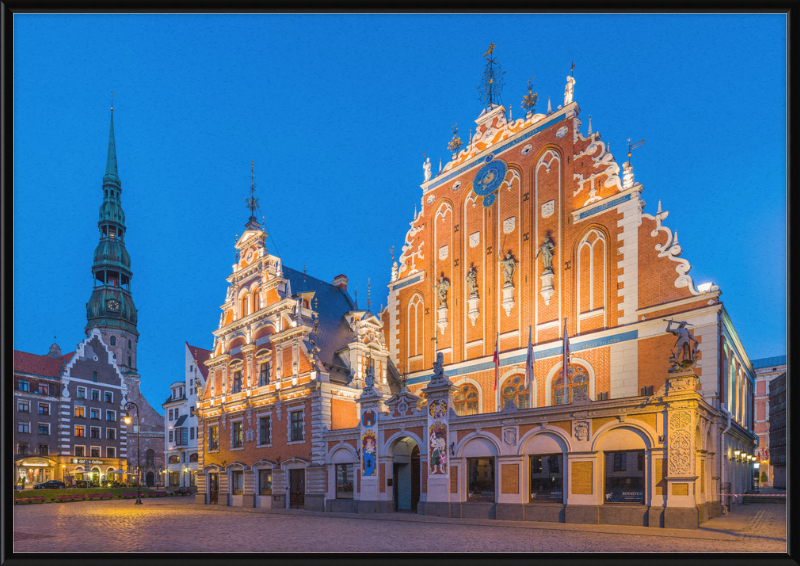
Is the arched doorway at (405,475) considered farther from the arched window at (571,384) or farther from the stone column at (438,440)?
the arched window at (571,384)

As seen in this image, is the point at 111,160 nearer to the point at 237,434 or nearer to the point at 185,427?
the point at 185,427

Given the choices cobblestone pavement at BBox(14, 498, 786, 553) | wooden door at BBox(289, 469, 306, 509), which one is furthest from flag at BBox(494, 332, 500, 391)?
wooden door at BBox(289, 469, 306, 509)

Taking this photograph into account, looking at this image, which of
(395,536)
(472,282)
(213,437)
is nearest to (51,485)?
(213,437)

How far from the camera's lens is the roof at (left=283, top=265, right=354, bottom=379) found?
32.5 meters

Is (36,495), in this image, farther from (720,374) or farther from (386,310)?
(720,374)

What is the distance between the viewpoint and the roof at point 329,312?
107 ft

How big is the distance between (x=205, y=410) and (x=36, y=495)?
15979 mm

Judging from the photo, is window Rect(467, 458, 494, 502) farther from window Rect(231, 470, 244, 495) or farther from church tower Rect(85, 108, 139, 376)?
church tower Rect(85, 108, 139, 376)

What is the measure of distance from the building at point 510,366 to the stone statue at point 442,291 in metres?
0.10

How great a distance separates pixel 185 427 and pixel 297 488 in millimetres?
36432

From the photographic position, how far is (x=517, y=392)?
2642 cm

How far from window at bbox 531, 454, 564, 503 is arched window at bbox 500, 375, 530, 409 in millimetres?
3955

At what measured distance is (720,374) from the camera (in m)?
21.8

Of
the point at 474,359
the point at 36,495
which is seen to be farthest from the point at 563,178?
the point at 36,495
